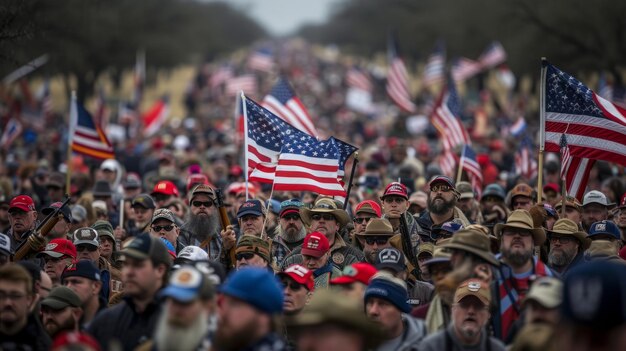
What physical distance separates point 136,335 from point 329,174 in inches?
222

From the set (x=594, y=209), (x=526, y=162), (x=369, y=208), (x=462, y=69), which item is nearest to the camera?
(x=369, y=208)

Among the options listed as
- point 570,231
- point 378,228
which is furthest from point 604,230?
point 378,228

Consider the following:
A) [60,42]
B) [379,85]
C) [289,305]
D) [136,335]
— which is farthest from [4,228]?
[379,85]

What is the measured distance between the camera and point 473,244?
25.5ft

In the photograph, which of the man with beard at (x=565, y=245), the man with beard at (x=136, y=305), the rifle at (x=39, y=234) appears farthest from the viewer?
the rifle at (x=39, y=234)

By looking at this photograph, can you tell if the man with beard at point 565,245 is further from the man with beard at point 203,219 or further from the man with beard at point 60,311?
the man with beard at point 60,311

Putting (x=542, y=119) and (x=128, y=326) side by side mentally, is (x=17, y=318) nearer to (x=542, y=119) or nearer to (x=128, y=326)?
(x=128, y=326)

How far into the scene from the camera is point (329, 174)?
40.9ft

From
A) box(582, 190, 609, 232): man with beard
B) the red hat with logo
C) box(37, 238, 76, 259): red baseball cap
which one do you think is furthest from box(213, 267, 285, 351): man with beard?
box(582, 190, 609, 232): man with beard

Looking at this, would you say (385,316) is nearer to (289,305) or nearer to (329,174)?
(289,305)

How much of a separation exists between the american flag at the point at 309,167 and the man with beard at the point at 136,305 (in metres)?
5.09

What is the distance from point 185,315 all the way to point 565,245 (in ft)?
18.1

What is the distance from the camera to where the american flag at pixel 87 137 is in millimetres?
17125

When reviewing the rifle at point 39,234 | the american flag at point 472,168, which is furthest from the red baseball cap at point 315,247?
the american flag at point 472,168
